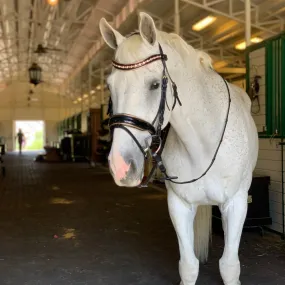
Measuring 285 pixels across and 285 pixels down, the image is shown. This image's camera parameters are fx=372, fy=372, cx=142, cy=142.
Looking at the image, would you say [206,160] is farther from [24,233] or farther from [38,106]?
[38,106]

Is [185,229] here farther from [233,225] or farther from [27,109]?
[27,109]

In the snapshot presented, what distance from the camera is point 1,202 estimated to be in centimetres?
633

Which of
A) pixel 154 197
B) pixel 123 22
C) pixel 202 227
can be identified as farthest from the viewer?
pixel 123 22

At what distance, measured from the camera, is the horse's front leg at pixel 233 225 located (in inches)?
84.0

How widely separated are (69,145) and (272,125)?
14.2 m

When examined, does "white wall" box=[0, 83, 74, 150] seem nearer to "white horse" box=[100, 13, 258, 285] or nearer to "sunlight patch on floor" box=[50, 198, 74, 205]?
"sunlight patch on floor" box=[50, 198, 74, 205]

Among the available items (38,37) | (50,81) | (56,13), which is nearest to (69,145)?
(38,37)

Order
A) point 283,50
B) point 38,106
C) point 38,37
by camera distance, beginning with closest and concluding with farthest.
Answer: point 283,50, point 38,37, point 38,106

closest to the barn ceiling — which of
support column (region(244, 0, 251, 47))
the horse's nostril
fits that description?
support column (region(244, 0, 251, 47))

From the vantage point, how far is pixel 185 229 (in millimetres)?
2174

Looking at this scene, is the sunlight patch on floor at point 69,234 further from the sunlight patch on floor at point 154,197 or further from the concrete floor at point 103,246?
the sunlight patch on floor at point 154,197

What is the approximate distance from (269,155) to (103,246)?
2.04 metres

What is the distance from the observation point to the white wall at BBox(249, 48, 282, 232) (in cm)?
398

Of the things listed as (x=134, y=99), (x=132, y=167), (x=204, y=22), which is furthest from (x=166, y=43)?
(x=204, y=22)
